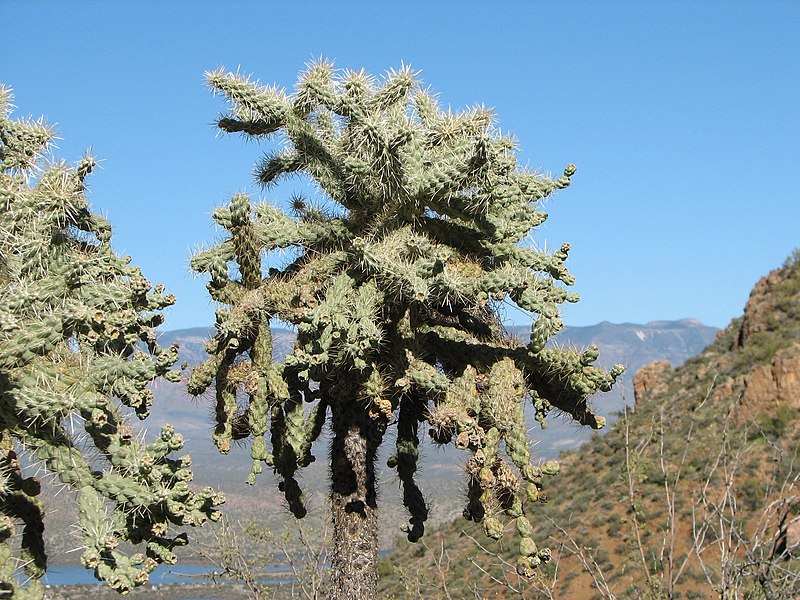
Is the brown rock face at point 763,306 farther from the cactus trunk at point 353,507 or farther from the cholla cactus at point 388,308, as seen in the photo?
the cactus trunk at point 353,507

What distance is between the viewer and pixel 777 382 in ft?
75.3

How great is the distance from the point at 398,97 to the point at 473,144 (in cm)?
78

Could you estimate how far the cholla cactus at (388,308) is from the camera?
5551 millimetres

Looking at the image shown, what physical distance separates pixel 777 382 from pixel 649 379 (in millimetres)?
10122

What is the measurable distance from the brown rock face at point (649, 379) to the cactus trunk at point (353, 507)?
87.6 feet

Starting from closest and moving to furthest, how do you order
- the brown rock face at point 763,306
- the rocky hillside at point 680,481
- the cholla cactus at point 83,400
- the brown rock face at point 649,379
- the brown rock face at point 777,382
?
1. the cholla cactus at point 83,400
2. the rocky hillside at point 680,481
3. the brown rock face at point 777,382
4. the brown rock face at point 763,306
5. the brown rock face at point 649,379

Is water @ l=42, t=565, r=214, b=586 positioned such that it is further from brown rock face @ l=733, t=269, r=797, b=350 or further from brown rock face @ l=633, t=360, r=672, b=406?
brown rock face @ l=733, t=269, r=797, b=350

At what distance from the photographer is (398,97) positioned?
20.1 ft

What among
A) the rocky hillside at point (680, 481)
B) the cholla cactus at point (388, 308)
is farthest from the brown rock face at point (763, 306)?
the cholla cactus at point (388, 308)

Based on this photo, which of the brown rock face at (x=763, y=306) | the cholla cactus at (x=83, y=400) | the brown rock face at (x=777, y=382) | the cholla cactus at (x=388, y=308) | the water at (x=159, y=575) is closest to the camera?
the cholla cactus at (x=83, y=400)

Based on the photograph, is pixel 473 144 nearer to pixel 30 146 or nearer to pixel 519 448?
pixel 519 448

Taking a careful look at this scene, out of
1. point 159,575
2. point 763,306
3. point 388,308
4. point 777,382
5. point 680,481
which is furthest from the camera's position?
point 763,306

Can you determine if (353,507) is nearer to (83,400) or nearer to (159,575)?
(83,400)

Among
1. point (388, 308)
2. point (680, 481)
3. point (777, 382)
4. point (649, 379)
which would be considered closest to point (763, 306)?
point (777, 382)
